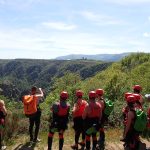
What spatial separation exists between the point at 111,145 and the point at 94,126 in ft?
9.03

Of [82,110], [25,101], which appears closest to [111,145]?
[82,110]

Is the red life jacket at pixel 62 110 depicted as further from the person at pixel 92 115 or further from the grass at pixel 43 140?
the grass at pixel 43 140

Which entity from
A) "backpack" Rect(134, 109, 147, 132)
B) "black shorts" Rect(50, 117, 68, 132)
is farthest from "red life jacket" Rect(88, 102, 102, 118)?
"backpack" Rect(134, 109, 147, 132)

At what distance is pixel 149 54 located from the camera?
69.9 metres

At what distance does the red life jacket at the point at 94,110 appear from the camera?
11.0 m

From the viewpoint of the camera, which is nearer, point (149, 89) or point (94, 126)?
point (94, 126)

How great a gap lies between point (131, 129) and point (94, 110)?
1.72 meters

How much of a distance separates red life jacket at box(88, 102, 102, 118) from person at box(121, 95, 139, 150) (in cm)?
155

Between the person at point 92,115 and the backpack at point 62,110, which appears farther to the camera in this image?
the backpack at point 62,110

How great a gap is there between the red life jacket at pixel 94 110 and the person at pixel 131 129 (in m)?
1.55

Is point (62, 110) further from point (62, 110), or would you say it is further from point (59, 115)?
point (59, 115)

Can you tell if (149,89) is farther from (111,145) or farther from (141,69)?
(141,69)

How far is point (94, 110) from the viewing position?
1105 centimetres

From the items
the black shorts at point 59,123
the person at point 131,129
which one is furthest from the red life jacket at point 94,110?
the person at point 131,129
